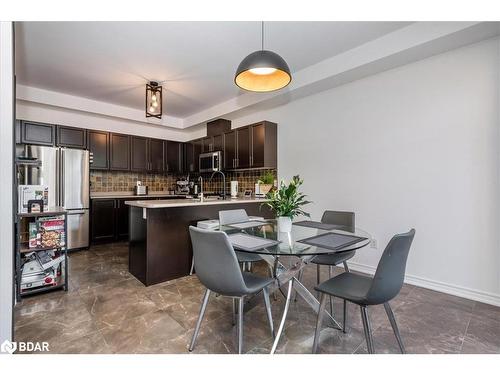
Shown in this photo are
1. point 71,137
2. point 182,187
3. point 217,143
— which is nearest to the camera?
point 71,137

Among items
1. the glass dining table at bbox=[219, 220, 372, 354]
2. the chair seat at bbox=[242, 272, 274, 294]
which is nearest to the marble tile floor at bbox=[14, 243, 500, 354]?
the glass dining table at bbox=[219, 220, 372, 354]

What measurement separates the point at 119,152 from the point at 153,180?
105 centimetres

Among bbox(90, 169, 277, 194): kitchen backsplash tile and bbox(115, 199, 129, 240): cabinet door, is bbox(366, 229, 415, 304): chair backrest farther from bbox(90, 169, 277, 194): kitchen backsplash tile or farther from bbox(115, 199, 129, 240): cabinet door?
bbox(115, 199, 129, 240): cabinet door

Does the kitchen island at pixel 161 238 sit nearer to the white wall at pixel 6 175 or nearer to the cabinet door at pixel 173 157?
the white wall at pixel 6 175

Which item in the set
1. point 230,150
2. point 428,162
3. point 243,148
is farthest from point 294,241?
point 230,150

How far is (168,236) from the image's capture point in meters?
2.81

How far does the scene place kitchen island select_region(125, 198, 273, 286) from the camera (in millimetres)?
2662

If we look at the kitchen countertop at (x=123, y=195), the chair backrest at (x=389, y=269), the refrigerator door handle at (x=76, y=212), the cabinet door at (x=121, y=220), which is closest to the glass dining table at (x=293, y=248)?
the chair backrest at (x=389, y=269)

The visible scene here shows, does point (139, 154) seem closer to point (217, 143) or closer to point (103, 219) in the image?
point (103, 219)

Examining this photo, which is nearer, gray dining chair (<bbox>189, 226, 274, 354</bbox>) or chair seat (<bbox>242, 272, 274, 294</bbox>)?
gray dining chair (<bbox>189, 226, 274, 354</bbox>)

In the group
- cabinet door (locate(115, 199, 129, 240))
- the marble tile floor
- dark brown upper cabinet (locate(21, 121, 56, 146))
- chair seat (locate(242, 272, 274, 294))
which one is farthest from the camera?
cabinet door (locate(115, 199, 129, 240))

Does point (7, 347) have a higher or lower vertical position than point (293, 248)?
lower

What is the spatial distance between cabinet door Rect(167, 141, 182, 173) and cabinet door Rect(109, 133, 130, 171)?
863mm

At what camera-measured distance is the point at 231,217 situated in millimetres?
2545
